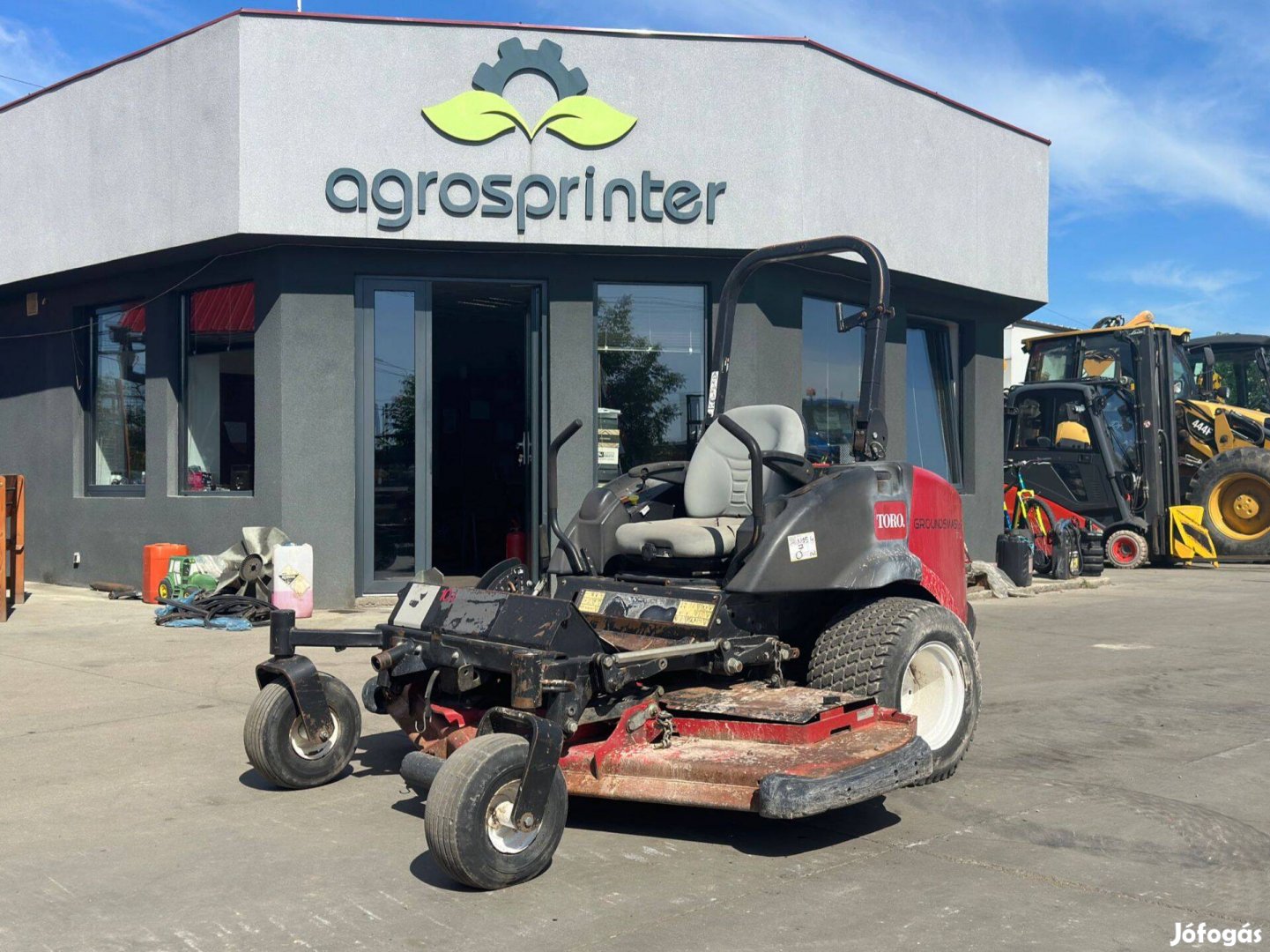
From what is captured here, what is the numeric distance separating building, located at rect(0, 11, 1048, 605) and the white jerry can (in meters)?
0.67

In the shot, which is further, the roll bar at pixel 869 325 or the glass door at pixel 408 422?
the glass door at pixel 408 422

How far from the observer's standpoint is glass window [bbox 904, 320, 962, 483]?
15.1 meters

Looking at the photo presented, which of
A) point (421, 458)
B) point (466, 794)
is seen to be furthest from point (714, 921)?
point (421, 458)

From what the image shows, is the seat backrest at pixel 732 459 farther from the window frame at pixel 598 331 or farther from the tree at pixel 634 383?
the tree at pixel 634 383

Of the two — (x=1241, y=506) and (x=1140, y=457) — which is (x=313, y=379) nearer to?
(x=1140, y=457)

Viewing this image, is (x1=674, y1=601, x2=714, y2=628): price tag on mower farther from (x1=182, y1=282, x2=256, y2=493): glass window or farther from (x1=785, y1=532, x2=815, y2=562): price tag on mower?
(x1=182, y1=282, x2=256, y2=493): glass window

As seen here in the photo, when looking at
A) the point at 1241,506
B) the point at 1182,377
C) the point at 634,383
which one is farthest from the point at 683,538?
the point at 1182,377

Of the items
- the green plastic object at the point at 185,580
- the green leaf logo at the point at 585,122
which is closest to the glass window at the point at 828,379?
the green leaf logo at the point at 585,122

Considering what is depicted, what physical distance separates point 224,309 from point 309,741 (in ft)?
26.9

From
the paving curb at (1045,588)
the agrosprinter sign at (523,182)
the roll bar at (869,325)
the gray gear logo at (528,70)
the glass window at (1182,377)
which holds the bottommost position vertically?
the paving curb at (1045,588)

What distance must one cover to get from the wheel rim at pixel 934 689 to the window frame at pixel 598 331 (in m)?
6.75

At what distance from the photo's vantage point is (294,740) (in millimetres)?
5492

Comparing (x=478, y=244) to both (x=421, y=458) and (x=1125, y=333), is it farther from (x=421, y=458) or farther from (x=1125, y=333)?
(x=1125, y=333)

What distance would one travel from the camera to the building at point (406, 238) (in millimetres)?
11773
